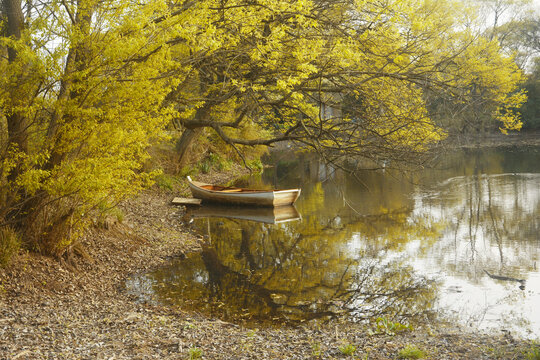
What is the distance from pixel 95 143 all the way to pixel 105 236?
2991mm

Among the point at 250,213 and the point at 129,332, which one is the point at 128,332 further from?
the point at 250,213

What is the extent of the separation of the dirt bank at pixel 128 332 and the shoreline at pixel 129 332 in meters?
0.01

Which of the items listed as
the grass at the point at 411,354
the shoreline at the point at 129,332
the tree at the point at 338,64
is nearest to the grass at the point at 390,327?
the shoreline at the point at 129,332

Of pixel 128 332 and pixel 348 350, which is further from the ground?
pixel 128 332

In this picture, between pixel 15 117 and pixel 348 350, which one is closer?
pixel 348 350

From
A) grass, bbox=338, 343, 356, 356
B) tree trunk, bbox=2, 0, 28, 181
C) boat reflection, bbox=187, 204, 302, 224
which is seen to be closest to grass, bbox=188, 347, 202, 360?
grass, bbox=338, 343, 356, 356

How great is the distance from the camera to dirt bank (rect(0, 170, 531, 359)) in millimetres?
4715

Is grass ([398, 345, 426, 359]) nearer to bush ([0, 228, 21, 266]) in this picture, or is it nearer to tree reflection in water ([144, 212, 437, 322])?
tree reflection in water ([144, 212, 437, 322])

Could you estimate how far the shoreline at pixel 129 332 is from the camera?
4.73 m

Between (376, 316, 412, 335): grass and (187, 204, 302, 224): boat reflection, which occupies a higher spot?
(187, 204, 302, 224): boat reflection

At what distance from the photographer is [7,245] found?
6.55 metres

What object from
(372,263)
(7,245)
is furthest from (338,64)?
(7,245)

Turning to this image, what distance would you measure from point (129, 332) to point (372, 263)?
5295 mm

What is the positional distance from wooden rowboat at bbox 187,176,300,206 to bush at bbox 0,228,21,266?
9.08 metres
